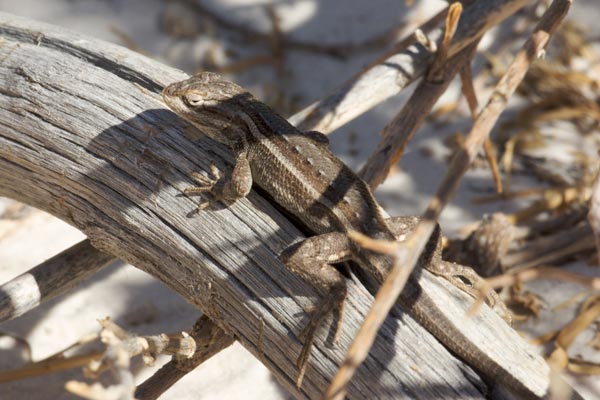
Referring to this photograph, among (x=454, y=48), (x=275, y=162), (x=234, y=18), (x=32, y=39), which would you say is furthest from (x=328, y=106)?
(x=234, y=18)

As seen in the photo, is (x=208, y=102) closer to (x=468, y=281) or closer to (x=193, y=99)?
(x=193, y=99)

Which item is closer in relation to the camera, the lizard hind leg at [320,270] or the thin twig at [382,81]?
the lizard hind leg at [320,270]

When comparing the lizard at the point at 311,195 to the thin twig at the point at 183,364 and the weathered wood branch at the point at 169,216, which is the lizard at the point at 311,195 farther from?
the thin twig at the point at 183,364

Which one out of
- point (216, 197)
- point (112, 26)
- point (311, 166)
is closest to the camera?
point (216, 197)

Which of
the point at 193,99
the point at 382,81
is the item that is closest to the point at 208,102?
the point at 193,99

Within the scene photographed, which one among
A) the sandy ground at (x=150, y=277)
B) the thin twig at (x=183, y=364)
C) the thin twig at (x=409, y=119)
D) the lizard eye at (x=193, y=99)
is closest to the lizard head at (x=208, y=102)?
the lizard eye at (x=193, y=99)

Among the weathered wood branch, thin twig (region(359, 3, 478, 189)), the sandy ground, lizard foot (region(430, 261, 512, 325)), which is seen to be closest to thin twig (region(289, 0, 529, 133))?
thin twig (region(359, 3, 478, 189))

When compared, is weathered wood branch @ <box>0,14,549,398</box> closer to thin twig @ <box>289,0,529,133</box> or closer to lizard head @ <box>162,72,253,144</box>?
lizard head @ <box>162,72,253,144</box>

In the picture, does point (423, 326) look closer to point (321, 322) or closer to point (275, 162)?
point (321, 322)
